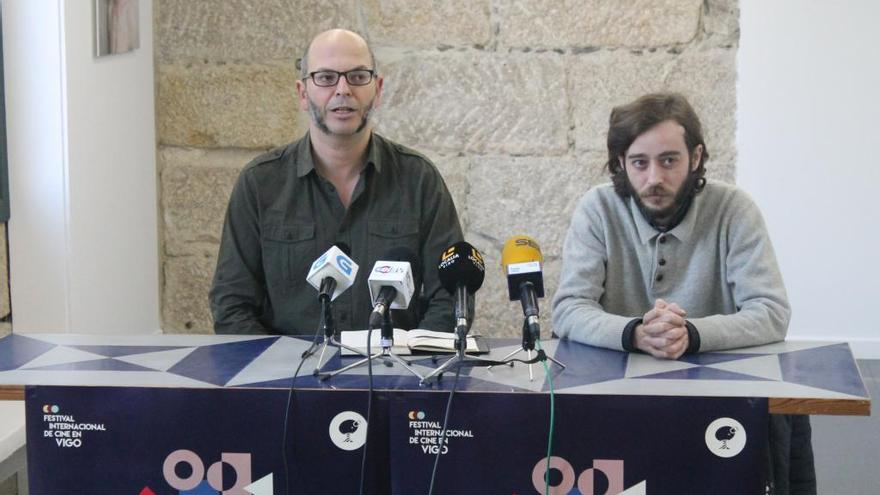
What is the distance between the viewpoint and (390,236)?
338 centimetres

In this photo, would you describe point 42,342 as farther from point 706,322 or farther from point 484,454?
point 706,322

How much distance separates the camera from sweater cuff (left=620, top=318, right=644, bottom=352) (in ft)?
8.77

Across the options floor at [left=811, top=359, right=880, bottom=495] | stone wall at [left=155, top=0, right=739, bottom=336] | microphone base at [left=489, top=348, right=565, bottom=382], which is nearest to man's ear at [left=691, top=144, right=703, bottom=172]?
microphone base at [left=489, top=348, right=565, bottom=382]

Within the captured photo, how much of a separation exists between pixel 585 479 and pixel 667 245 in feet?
2.74

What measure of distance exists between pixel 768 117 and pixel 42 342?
324 centimetres

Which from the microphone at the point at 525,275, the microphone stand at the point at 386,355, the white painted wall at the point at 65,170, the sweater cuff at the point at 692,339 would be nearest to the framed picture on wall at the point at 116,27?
the white painted wall at the point at 65,170

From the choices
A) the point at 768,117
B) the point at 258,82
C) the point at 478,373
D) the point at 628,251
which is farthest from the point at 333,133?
the point at 768,117

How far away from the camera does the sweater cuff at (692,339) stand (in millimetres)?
2643

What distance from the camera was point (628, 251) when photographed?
3.04m

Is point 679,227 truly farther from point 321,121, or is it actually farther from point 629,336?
point 321,121

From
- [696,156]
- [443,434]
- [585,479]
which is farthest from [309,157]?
[585,479]

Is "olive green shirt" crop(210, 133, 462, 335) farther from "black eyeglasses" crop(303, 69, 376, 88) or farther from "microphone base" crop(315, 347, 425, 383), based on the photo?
"microphone base" crop(315, 347, 425, 383)

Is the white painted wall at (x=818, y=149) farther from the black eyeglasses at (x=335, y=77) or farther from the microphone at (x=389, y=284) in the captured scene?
the microphone at (x=389, y=284)

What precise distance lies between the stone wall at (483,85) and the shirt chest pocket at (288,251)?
5.63ft
